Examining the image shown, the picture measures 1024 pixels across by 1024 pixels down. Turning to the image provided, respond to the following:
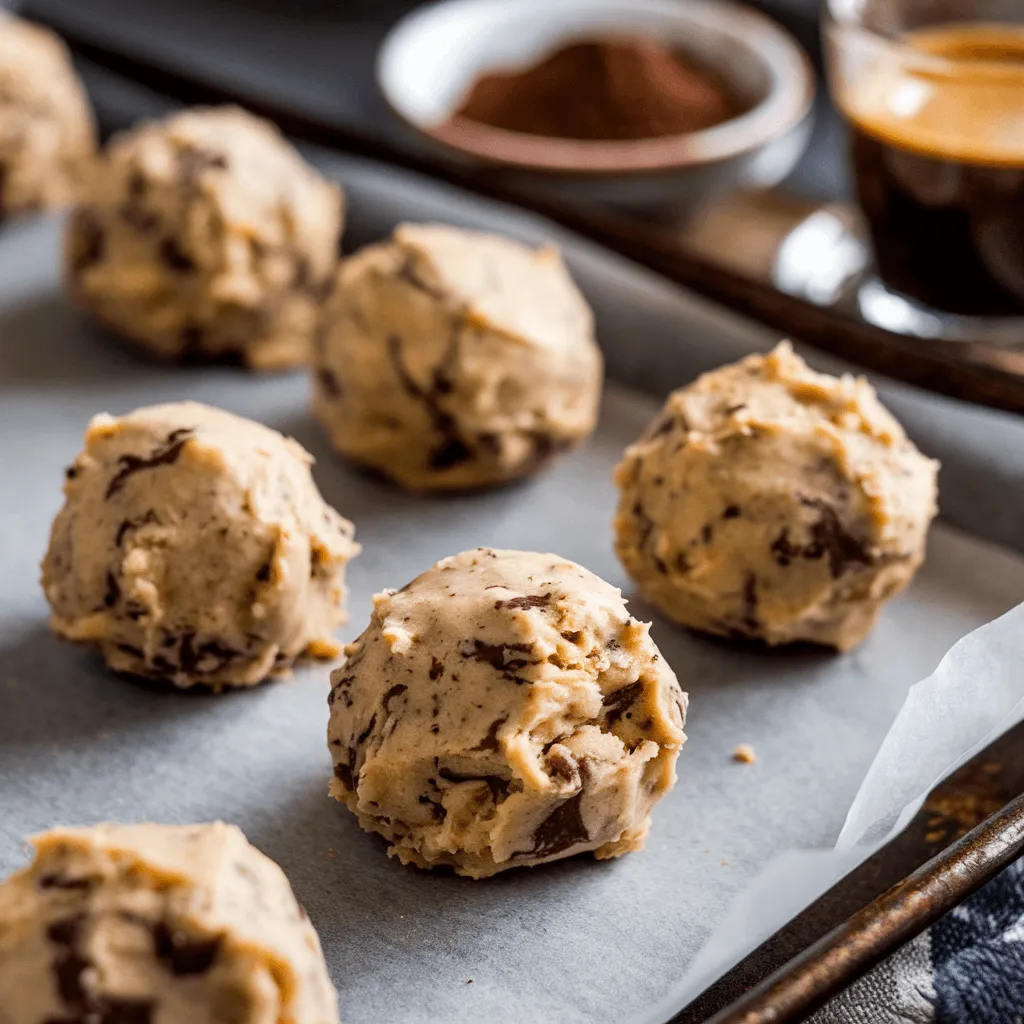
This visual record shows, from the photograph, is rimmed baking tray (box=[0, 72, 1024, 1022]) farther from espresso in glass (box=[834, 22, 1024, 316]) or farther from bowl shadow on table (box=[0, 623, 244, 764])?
espresso in glass (box=[834, 22, 1024, 316])

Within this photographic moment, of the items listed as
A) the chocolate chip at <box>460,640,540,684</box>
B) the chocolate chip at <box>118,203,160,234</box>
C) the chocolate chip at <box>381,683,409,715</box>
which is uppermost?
the chocolate chip at <box>460,640,540,684</box>

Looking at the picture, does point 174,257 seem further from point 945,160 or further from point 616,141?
point 945,160

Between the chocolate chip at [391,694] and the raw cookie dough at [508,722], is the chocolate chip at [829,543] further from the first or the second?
the chocolate chip at [391,694]

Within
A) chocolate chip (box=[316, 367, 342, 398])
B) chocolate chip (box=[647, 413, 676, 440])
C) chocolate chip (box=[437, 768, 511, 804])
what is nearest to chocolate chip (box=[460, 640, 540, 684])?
chocolate chip (box=[437, 768, 511, 804])

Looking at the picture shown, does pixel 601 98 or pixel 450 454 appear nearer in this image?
pixel 450 454

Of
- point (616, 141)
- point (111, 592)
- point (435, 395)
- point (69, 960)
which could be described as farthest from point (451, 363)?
point (69, 960)

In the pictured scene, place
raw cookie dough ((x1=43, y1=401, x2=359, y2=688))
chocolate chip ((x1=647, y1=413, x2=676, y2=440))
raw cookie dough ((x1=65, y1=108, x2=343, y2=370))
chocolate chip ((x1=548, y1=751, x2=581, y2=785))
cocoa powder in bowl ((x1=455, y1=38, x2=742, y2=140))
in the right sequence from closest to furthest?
1. chocolate chip ((x1=548, y1=751, x2=581, y2=785))
2. raw cookie dough ((x1=43, y1=401, x2=359, y2=688))
3. chocolate chip ((x1=647, y1=413, x2=676, y2=440))
4. raw cookie dough ((x1=65, y1=108, x2=343, y2=370))
5. cocoa powder in bowl ((x1=455, y1=38, x2=742, y2=140))
